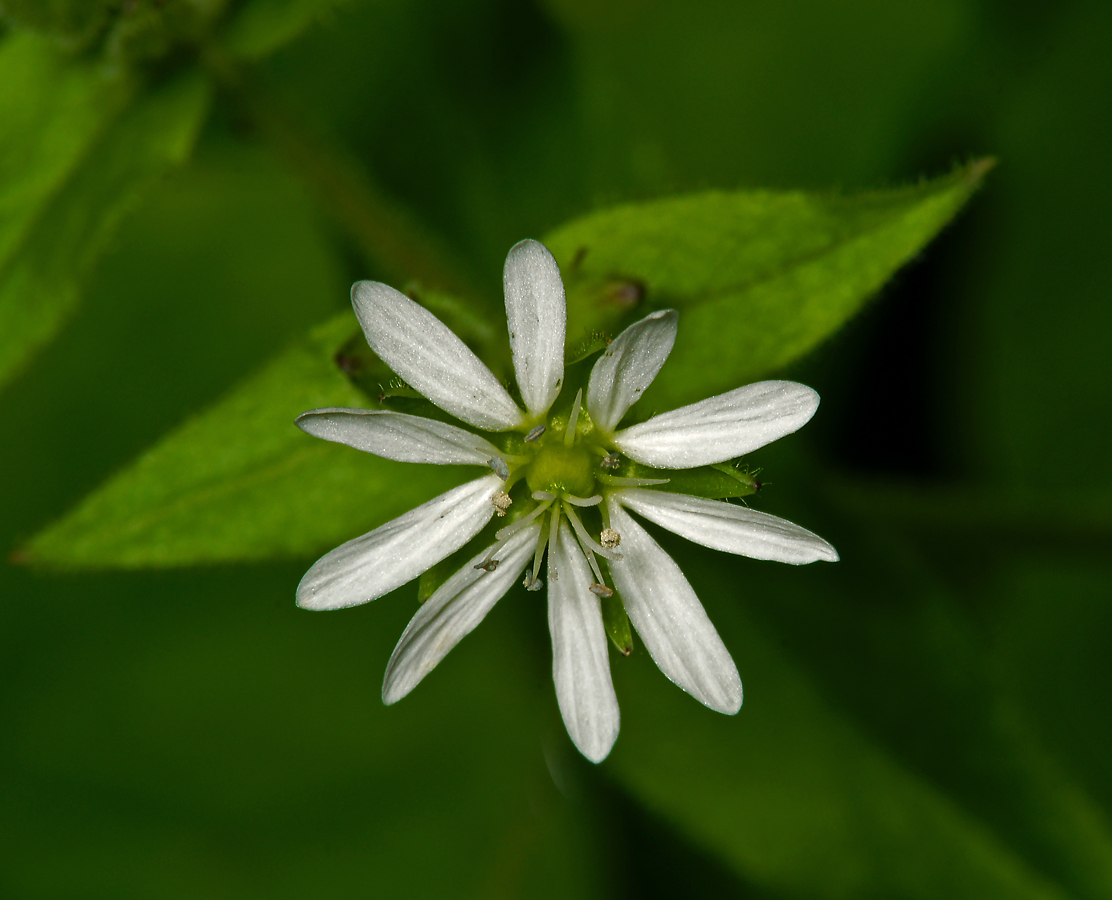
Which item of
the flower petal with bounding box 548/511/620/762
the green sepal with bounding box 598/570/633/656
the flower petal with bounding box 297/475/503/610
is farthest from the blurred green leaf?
the green sepal with bounding box 598/570/633/656

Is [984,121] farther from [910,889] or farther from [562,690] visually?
[562,690]

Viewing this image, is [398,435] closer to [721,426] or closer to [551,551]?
[551,551]

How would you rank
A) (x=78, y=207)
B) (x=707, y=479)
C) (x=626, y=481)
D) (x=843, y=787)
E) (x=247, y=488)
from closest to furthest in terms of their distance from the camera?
1. (x=707, y=479)
2. (x=626, y=481)
3. (x=247, y=488)
4. (x=78, y=207)
5. (x=843, y=787)

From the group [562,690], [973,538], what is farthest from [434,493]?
[973,538]

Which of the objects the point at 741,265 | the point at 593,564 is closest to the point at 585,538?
the point at 593,564

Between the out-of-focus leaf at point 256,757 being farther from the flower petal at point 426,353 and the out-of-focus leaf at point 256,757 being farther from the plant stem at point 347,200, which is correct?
the flower petal at point 426,353

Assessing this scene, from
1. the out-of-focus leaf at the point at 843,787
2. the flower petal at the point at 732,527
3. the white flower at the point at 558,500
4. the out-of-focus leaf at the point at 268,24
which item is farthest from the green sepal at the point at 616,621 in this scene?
the out-of-focus leaf at the point at 268,24

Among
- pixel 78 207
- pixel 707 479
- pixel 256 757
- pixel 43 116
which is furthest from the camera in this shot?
pixel 256 757
